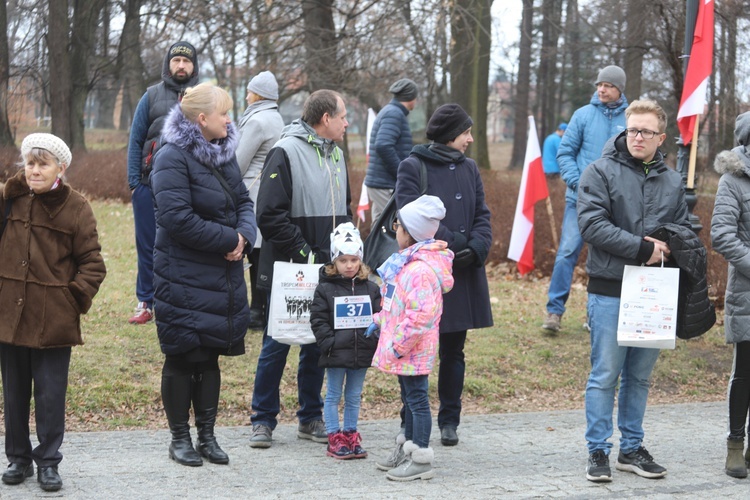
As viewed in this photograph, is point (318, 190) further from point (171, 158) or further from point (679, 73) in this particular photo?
point (679, 73)

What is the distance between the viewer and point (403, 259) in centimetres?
562

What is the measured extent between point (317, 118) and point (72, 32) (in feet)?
52.0

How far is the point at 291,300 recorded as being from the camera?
6039mm

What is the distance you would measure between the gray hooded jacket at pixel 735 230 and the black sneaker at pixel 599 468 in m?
1.05

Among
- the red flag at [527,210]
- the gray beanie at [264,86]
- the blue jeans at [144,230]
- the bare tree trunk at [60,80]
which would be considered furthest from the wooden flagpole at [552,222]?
the bare tree trunk at [60,80]

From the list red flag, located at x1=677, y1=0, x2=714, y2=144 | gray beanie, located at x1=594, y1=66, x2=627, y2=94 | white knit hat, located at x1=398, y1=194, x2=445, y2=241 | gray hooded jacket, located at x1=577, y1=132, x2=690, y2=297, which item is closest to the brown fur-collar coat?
white knit hat, located at x1=398, y1=194, x2=445, y2=241

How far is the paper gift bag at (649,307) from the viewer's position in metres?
5.54

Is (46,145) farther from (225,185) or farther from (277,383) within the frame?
(277,383)

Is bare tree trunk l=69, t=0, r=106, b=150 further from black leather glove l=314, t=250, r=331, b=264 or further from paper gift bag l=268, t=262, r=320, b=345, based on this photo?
paper gift bag l=268, t=262, r=320, b=345

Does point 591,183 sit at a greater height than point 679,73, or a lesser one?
lesser

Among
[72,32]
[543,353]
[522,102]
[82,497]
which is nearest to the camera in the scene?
[82,497]

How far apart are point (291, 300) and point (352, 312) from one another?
0.39 m

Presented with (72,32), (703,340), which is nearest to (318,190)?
(703,340)

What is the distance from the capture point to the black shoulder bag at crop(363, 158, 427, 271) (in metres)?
6.30
